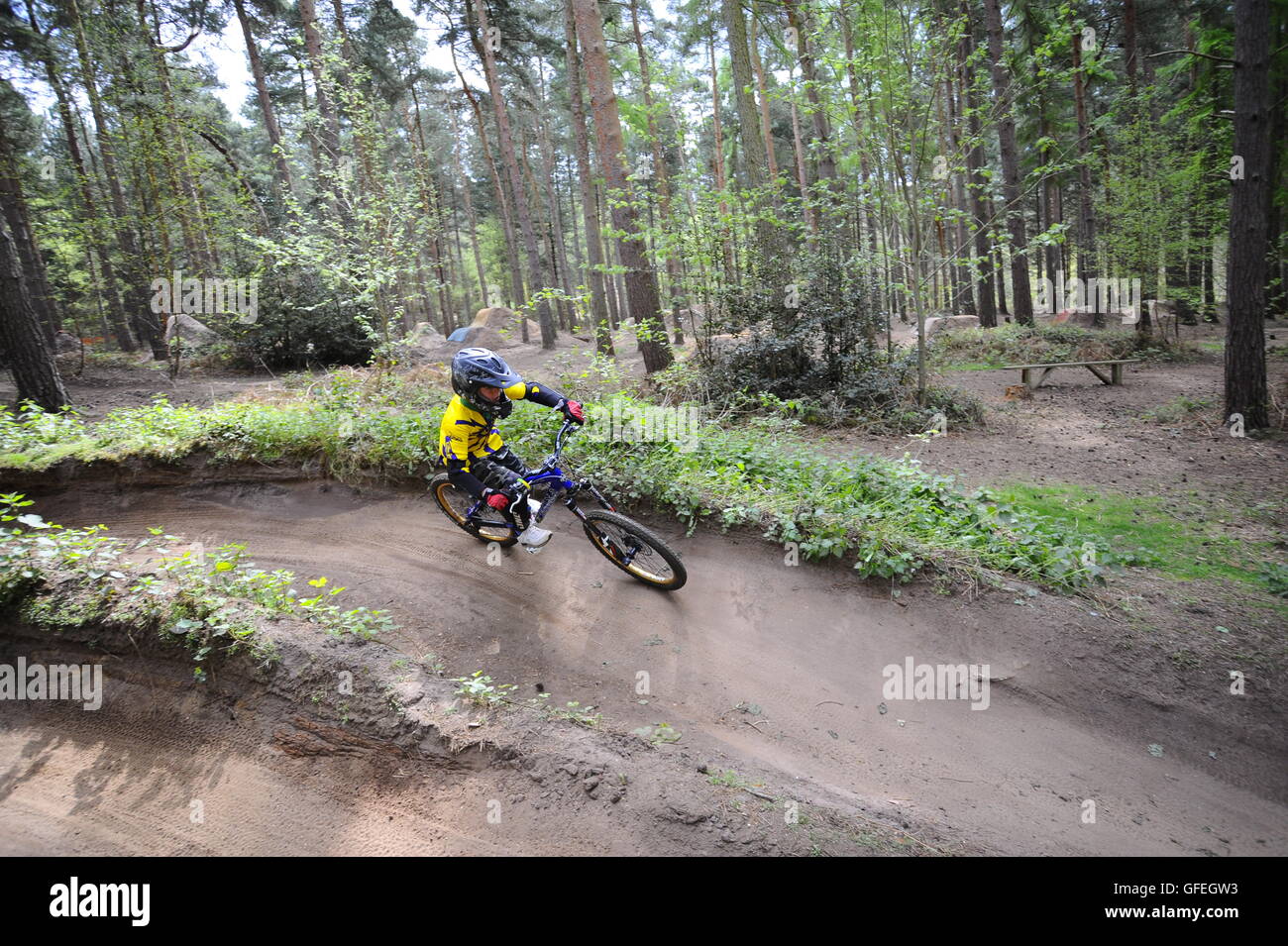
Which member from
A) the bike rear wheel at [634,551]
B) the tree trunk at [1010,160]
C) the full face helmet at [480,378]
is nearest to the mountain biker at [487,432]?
the full face helmet at [480,378]

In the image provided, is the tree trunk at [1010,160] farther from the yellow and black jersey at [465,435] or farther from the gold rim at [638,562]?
the yellow and black jersey at [465,435]

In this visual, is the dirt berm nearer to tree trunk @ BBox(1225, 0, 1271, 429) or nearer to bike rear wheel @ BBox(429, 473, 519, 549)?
bike rear wheel @ BBox(429, 473, 519, 549)

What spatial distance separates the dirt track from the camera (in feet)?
11.8

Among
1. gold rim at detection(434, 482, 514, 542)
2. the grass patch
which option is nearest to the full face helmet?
gold rim at detection(434, 482, 514, 542)

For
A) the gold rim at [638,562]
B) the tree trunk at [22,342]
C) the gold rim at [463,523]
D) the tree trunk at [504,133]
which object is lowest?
the gold rim at [638,562]

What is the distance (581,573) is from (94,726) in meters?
3.97

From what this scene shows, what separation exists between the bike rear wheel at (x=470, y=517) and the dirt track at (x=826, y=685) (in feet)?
0.87


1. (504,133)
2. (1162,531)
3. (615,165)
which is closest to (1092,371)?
(1162,531)

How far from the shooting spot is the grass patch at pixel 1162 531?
527 cm

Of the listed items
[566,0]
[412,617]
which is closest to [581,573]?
[412,617]

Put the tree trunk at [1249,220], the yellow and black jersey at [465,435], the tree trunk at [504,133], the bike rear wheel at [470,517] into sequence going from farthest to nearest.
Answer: the tree trunk at [504,133]
the tree trunk at [1249,220]
the bike rear wheel at [470,517]
the yellow and black jersey at [465,435]

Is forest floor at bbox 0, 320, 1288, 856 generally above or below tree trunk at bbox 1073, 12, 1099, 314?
below

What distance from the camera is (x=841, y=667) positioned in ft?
15.8

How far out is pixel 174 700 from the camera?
435cm
